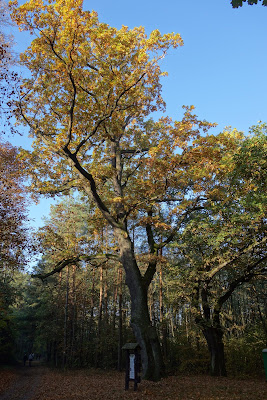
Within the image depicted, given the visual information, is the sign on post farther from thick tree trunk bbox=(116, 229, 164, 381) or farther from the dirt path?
the dirt path

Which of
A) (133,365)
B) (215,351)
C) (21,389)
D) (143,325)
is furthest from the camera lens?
(215,351)

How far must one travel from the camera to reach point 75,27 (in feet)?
26.0

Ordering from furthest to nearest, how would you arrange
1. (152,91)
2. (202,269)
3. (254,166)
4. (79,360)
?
(79,360) → (202,269) → (152,91) → (254,166)

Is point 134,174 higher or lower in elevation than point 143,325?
higher

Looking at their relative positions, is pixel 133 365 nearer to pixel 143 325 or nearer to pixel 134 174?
pixel 143 325

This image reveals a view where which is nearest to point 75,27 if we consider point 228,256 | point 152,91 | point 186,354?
point 152,91

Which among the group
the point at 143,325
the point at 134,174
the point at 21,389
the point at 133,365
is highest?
the point at 134,174

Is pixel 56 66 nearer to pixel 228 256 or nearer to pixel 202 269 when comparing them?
pixel 228 256

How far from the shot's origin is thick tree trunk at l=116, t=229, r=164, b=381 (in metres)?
9.86

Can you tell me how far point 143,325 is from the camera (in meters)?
10.2

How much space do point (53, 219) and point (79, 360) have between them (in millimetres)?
13806

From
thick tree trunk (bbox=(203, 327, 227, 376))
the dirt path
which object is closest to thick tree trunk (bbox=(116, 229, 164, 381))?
the dirt path

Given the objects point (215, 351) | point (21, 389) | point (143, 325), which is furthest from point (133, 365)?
→ point (215, 351)

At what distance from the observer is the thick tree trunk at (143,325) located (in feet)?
32.3
